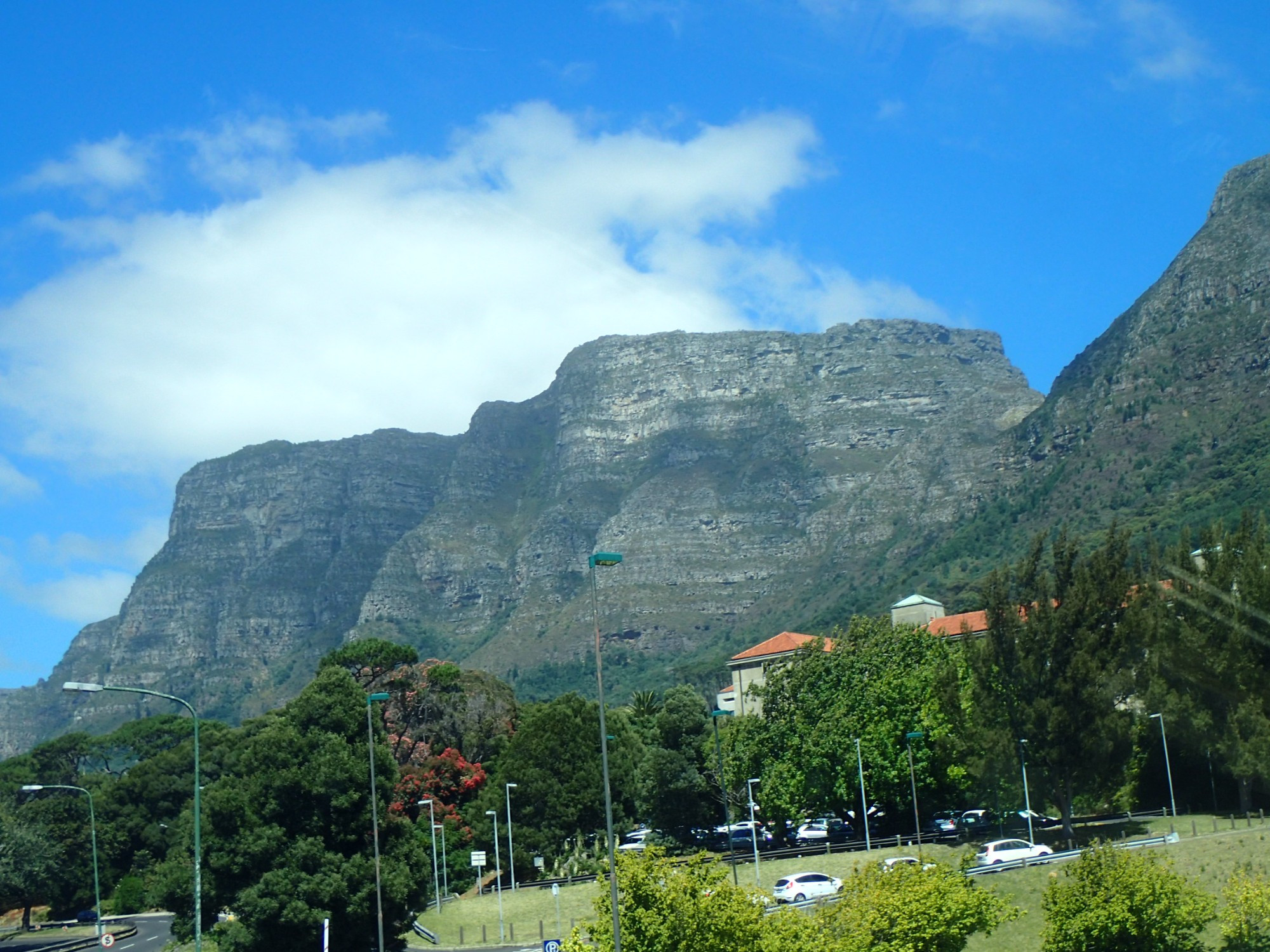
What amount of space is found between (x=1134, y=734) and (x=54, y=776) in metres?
105

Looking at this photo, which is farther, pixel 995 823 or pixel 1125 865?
pixel 995 823

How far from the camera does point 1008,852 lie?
178ft

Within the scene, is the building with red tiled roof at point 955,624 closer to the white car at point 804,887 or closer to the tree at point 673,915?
the white car at point 804,887

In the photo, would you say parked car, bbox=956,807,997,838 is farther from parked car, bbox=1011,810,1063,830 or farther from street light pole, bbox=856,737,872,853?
street light pole, bbox=856,737,872,853

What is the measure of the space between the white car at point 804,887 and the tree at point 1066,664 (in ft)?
42.7

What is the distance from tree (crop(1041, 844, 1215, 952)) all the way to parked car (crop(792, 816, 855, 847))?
3972 cm

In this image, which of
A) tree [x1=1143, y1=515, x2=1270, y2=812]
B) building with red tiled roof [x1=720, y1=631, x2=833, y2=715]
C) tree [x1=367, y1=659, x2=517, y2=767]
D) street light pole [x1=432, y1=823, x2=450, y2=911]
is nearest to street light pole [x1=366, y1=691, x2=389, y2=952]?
street light pole [x1=432, y1=823, x2=450, y2=911]

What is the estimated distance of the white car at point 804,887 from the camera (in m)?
50.3

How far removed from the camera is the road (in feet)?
233

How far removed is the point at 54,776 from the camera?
12825cm

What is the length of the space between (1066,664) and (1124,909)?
2792 cm

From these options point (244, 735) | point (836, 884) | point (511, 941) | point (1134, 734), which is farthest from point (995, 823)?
point (244, 735)

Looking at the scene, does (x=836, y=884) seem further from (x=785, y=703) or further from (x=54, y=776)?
(x=54, y=776)

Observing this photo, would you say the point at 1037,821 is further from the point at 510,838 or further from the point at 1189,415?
the point at 1189,415
